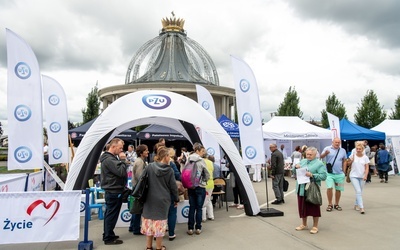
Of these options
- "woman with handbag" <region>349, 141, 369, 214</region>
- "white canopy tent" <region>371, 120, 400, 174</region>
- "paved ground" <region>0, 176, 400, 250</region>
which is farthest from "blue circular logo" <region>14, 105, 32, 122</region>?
"white canopy tent" <region>371, 120, 400, 174</region>

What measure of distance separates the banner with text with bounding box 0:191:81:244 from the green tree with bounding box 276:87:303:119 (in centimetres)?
3305

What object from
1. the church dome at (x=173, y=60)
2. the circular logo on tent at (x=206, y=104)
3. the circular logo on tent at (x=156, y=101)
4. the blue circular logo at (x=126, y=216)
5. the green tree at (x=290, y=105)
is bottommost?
the blue circular logo at (x=126, y=216)

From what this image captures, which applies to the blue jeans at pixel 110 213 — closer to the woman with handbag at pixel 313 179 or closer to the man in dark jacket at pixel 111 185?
the man in dark jacket at pixel 111 185

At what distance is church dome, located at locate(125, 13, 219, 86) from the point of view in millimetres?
38031

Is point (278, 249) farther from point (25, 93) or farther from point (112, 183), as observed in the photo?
point (25, 93)

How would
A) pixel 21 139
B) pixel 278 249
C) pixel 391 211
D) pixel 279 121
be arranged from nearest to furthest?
pixel 278 249
pixel 21 139
pixel 391 211
pixel 279 121

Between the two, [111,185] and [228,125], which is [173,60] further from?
[111,185]

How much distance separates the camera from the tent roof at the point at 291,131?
55.7ft

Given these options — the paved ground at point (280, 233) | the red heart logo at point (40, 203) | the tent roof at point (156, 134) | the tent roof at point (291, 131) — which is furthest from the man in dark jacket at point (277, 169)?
the tent roof at point (156, 134)

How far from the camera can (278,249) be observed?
518 cm

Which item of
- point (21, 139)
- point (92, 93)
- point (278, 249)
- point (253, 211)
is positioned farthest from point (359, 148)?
point (92, 93)

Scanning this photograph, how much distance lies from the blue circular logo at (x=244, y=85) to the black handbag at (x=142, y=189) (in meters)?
3.98

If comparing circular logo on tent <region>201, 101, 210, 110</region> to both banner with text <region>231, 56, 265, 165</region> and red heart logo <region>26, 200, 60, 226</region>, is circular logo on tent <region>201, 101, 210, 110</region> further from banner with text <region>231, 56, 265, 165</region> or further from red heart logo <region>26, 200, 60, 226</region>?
red heart logo <region>26, 200, 60, 226</region>

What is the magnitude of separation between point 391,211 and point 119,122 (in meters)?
7.06
